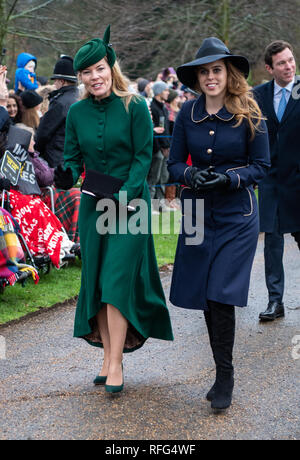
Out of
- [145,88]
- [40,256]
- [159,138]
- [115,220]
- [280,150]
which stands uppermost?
[145,88]

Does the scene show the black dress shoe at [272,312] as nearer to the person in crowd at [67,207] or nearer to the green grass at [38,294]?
the green grass at [38,294]

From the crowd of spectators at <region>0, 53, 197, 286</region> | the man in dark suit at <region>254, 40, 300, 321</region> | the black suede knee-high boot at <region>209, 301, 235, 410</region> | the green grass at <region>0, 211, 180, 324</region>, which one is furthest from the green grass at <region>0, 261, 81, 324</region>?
the black suede knee-high boot at <region>209, 301, 235, 410</region>

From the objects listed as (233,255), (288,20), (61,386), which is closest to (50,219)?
(61,386)

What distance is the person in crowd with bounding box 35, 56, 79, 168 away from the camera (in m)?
7.98

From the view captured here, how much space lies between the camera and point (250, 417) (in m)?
3.98

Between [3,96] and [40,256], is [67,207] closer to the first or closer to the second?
[40,256]

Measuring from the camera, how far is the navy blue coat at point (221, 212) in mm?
4098

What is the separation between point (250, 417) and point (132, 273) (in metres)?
1.06

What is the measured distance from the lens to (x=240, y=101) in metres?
4.17

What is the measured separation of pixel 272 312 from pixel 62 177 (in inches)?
97.7

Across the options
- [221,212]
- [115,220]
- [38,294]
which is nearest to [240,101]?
[221,212]

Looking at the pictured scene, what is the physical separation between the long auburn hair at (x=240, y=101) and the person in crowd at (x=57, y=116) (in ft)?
13.1

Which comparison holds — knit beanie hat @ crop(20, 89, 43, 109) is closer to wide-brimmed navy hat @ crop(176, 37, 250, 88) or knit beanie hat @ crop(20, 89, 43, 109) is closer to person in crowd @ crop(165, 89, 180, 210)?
wide-brimmed navy hat @ crop(176, 37, 250, 88)
